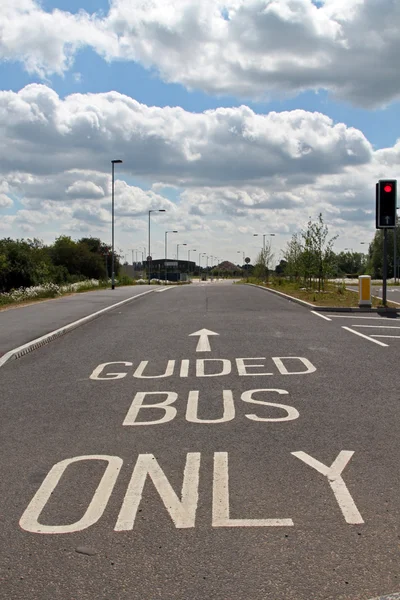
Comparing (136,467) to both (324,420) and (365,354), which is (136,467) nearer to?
(324,420)

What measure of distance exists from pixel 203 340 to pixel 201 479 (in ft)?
25.6

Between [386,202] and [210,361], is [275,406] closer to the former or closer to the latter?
[210,361]

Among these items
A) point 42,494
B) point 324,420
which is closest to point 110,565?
point 42,494

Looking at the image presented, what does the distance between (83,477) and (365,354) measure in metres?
6.94

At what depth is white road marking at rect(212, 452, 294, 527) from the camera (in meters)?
4.01

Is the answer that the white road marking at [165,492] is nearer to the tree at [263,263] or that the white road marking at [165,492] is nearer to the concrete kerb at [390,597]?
the concrete kerb at [390,597]

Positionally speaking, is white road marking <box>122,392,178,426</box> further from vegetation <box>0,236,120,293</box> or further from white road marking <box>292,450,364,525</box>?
vegetation <box>0,236,120,293</box>

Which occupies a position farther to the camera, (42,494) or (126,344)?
(126,344)

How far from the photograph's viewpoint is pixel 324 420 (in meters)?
6.58

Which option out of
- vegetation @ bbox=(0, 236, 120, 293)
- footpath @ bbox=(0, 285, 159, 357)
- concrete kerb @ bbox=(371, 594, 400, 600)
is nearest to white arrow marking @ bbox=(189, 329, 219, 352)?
footpath @ bbox=(0, 285, 159, 357)

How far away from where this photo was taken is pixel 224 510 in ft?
13.9

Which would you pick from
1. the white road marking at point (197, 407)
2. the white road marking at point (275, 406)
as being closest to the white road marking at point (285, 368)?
the white road marking at point (275, 406)

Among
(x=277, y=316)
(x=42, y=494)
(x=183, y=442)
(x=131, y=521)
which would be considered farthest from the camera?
(x=277, y=316)

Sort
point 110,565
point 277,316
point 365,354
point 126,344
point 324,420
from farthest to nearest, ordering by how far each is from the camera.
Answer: point 277,316
point 126,344
point 365,354
point 324,420
point 110,565
